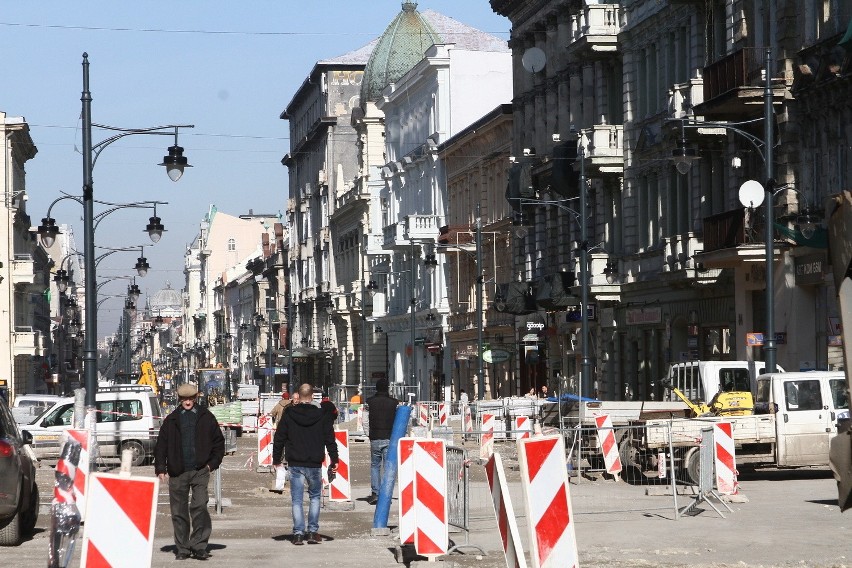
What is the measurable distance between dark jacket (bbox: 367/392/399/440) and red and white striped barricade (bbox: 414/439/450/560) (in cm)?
730

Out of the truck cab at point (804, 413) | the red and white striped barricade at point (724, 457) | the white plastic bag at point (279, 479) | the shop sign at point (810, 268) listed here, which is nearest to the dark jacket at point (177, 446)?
the red and white striped barricade at point (724, 457)

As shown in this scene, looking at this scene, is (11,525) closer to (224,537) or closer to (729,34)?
(224,537)

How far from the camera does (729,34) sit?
3891cm

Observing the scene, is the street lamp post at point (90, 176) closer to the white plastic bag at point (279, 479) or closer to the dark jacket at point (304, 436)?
the white plastic bag at point (279, 479)

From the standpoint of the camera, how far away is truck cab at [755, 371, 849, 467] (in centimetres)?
2673

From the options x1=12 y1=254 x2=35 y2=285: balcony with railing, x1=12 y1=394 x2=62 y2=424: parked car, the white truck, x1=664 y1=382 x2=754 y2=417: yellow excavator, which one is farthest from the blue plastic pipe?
x1=12 y1=254 x2=35 y2=285: balcony with railing

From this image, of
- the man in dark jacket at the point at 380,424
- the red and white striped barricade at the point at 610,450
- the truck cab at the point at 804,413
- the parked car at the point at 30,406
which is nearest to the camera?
the man in dark jacket at the point at 380,424

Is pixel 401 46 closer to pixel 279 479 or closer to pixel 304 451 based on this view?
pixel 279 479

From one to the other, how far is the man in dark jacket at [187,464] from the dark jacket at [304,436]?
3.94ft

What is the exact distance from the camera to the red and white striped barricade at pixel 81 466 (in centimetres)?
1563

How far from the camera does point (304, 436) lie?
17.9 meters

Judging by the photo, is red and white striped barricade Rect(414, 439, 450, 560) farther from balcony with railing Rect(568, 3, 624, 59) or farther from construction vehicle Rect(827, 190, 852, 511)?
balcony with railing Rect(568, 3, 624, 59)

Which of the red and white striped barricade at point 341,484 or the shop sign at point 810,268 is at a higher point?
the shop sign at point 810,268

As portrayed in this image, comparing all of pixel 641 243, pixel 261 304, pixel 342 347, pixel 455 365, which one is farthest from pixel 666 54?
pixel 261 304
